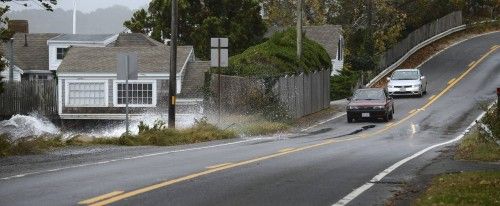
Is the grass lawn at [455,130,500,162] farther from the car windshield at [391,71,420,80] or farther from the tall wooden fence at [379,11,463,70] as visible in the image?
the tall wooden fence at [379,11,463,70]

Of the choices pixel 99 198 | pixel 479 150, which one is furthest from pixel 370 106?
pixel 99 198

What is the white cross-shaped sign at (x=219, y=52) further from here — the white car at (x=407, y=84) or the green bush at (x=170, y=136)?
the white car at (x=407, y=84)

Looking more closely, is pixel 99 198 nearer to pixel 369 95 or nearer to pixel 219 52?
pixel 219 52

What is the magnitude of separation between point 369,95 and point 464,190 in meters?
26.8

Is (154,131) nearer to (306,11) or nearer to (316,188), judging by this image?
(316,188)

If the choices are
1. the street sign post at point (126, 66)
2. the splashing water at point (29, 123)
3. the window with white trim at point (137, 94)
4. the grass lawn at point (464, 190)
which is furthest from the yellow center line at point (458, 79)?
the grass lawn at point (464, 190)

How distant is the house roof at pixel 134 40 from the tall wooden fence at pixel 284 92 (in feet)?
54.6

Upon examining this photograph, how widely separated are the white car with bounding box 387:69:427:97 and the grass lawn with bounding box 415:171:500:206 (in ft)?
115

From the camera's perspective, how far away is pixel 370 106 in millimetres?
36719

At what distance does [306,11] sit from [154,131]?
51.8m

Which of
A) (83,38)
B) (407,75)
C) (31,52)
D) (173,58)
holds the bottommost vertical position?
(407,75)

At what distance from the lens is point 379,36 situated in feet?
219

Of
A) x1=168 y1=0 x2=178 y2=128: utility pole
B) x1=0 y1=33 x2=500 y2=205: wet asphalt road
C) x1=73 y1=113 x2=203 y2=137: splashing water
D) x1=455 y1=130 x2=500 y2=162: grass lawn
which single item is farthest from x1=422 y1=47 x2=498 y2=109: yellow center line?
x1=455 y1=130 x2=500 y2=162: grass lawn

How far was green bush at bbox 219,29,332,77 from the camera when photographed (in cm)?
3806
